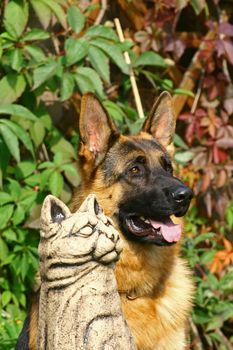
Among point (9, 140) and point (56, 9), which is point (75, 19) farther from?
point (9, 140)

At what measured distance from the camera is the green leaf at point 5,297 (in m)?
5.62

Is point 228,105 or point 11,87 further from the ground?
point 11,87

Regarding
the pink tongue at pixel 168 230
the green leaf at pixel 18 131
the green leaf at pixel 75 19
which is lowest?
the pink tongue at pixel 168 230

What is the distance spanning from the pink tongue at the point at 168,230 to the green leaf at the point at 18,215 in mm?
1504

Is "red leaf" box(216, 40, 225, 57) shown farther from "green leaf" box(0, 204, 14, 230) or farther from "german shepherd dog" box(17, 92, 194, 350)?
"green leaf" box(0, 204, 14, 230)

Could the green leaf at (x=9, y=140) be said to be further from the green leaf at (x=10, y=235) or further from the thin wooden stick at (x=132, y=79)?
the thin wooden stick at (x=132, y=79)

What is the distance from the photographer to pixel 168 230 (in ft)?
13.4

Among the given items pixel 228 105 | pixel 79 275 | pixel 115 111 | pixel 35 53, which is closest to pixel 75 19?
pixel 35 53

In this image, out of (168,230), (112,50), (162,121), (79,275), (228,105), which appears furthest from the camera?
(228,105)

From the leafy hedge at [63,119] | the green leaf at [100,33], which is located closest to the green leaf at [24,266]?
the leafy hedge at [63,119]

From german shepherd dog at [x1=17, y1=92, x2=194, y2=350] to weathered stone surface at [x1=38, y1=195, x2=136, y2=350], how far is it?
3.95ft

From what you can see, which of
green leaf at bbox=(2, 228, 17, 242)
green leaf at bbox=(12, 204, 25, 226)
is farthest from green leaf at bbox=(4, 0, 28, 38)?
green leaf at bbox=(2, 228, 17, 242)

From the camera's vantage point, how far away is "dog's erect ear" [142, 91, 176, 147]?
461cm

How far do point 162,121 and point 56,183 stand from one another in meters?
1.02
